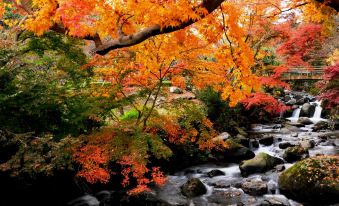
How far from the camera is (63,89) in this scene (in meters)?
8.33

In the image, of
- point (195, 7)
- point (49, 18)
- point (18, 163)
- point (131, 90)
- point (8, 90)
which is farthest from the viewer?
point (131, 90)

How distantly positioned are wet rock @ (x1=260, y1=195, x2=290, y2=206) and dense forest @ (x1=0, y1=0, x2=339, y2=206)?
0.06 metres

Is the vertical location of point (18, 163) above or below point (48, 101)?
below

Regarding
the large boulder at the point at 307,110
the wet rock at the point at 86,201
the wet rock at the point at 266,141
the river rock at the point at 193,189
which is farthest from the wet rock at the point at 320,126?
the wet rock at the point at 86,201

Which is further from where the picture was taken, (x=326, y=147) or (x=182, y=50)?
(x=326, y=147)

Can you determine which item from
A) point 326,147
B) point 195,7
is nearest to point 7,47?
point 195,7

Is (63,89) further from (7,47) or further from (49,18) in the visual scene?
(49,18)

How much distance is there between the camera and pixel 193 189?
34.0ft

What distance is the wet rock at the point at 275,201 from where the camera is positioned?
30.1ft

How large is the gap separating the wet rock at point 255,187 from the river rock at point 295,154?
109 inches

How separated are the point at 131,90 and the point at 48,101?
2.98 metres

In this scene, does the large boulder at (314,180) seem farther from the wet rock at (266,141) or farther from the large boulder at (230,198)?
the wet rock at (266,141)

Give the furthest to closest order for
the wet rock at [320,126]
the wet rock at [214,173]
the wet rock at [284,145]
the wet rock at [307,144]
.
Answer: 1. the wet rock at [320,126]
2. the wet rock at [284,145]
3. the wet rock at [307,144]
4. the wet rock at [214,173]

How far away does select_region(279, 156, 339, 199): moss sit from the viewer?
8.92m
